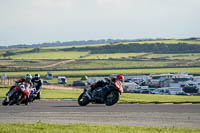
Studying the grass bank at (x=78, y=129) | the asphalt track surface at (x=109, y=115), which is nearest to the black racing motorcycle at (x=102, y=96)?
the asphalt track surface at (x=109, y=115)

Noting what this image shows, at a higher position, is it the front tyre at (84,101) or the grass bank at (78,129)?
the grass bank at (78,129)

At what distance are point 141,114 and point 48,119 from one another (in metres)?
4.28

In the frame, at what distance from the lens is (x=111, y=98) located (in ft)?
84.2

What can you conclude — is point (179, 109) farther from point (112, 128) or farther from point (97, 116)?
point (112, 128)

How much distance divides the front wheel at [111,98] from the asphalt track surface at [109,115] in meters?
1.12

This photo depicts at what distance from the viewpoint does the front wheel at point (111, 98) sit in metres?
25.6

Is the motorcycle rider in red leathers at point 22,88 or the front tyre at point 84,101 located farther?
the front tyre at point 84,101

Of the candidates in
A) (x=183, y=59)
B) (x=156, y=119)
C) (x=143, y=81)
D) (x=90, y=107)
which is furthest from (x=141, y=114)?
(x=183, y=59)

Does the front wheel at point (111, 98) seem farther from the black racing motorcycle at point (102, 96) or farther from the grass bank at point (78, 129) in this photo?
the grass bank at point (78, 129)

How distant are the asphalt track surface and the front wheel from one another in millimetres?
1124

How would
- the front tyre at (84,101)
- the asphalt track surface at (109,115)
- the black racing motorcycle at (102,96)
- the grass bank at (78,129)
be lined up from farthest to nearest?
1. the front tyre at (84,101)
2. the black racing motorcycle at (102,96)
3. the asphalt track surface at (109,115)
4. the grass bank at (78,129)

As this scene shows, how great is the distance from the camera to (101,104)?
86.8 feet

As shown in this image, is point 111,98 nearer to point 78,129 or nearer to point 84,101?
point 84,101

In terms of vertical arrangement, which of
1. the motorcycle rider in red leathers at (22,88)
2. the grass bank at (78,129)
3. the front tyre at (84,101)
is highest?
the motorcycle rider in red leathers at (22,88)
